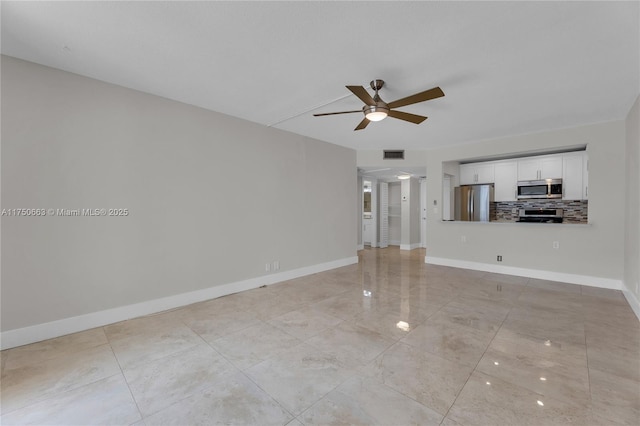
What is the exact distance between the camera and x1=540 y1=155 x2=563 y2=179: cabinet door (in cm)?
525

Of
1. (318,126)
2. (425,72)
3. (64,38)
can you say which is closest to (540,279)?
(425,72)

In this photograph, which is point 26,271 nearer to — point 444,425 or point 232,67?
point 232,67

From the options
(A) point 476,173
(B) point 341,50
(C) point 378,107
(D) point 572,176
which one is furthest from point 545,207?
(B) point 341,50

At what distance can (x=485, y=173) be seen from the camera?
6176mm

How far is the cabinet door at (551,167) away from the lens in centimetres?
525

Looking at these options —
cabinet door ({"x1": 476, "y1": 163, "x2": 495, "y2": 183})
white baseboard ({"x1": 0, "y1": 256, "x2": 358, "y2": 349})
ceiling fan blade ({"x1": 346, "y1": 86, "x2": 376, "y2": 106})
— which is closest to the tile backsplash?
cabinet door ({"x1": 476, "y1": 163, "x2": 495, "y2": 183})

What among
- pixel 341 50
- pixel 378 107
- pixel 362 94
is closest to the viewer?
pixel 341 50

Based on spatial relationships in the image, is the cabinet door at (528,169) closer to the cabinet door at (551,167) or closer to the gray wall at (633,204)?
the cabinet door at (551,167)

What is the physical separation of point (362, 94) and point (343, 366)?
2.42m

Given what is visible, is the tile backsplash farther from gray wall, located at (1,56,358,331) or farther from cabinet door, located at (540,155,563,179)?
gray wall, located at (1,56,358,331)

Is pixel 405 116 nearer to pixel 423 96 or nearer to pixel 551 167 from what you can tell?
pixel 423 96

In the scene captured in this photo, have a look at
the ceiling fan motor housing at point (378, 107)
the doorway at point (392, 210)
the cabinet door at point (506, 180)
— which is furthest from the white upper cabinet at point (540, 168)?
the ceiling fan motor housing at point (378, 107)

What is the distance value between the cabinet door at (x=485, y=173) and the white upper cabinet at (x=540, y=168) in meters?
0.51

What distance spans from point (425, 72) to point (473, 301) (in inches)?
118
